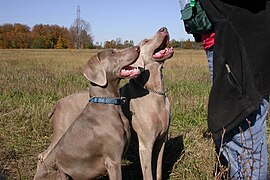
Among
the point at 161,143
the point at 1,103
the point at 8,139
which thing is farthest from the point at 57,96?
the point at 161,143

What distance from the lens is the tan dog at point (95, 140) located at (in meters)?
3.85

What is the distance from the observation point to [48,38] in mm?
77625

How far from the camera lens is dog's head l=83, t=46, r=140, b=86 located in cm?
407

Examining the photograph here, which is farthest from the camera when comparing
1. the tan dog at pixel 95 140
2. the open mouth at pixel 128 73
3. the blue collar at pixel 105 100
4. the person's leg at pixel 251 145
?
the open mouth at pixel 128 73

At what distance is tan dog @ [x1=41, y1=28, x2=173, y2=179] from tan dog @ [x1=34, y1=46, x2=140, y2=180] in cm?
46

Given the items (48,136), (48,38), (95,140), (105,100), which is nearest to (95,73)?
(105,100)

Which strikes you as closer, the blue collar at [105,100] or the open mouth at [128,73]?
the blue collar at [105,100]

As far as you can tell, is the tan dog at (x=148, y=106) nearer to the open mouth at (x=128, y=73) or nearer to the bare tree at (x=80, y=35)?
the open mouth at (x=128, y=73)

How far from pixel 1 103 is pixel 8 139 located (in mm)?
2064

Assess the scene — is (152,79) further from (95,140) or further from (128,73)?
(95,140)

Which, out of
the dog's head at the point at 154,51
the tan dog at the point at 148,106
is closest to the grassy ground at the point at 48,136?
the tan dog at the point at 148,106

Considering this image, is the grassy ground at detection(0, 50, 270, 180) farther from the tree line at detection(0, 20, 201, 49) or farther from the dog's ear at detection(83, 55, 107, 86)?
the tree line at detection(0, 20, 201, 49)

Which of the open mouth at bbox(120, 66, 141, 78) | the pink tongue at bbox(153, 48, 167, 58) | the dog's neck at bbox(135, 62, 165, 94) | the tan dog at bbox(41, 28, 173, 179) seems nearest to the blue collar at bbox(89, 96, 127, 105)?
the open mouth at bbox(120, 66, 141, 78)

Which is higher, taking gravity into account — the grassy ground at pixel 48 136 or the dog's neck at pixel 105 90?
the dog's neck at pixel 105 90
